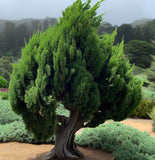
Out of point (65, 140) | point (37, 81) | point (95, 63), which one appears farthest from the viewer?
point (65, 140)

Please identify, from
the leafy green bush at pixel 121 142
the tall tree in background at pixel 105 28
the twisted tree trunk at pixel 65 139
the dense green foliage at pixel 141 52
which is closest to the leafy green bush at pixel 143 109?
the leafy green bush at pixel 121 142

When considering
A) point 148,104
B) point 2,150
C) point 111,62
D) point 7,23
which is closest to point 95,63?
point 111,62

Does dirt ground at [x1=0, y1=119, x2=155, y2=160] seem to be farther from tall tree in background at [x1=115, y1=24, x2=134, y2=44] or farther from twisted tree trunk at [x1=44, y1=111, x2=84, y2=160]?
tall tree in background at [x1=115, y1=24, x2=134, y2=44]

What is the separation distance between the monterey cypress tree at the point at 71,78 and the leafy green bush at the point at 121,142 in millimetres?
1184

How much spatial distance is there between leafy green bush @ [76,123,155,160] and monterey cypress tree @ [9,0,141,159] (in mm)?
1184

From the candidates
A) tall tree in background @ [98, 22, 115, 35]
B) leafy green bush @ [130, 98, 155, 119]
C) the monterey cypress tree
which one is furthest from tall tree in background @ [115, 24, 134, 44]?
the monterey cypress tree

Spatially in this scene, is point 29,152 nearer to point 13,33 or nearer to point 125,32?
point 13,33

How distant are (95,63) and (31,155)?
2732mm

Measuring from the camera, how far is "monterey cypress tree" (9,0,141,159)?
12.7 ft

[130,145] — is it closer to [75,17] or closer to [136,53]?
[75,17]

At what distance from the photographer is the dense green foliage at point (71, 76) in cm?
387

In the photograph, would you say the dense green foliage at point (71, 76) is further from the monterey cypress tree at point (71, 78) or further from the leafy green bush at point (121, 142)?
the leafy green bush at point (121, 142)

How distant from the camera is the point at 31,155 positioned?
519cm

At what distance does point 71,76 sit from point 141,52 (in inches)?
1193
